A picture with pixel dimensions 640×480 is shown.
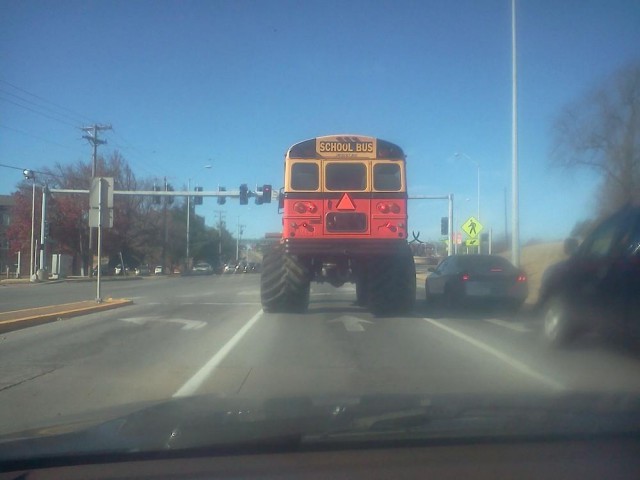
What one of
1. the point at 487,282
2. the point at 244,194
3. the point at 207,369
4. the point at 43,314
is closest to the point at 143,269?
the point at 244,194

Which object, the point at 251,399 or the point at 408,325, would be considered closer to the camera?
the point at 251,399

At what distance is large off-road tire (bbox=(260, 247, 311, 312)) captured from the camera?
16.1 meters

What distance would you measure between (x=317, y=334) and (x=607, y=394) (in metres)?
7.81

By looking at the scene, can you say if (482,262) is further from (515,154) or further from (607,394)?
(607,394)

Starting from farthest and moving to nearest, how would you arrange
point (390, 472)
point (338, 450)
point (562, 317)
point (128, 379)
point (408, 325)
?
point (408, 325) → point (562, 317) → point (128, 379) → point (338, 450) → point (390, 472)

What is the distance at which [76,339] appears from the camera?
11844 mm

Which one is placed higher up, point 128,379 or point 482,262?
point 482,262

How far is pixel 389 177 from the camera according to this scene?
15.8m

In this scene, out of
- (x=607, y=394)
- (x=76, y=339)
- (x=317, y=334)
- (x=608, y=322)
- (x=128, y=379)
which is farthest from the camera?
(x=317, y=334)

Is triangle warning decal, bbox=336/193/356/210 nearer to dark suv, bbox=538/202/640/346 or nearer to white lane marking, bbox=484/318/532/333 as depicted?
white lane marking, bbox=484/318/532/333

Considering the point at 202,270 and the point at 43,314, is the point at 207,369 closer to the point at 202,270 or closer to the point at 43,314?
the point at 43,314

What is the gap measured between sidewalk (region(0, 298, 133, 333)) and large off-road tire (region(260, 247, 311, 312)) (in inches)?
183

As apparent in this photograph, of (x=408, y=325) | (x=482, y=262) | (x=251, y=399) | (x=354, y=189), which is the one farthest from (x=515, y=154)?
(x=251, y=399)

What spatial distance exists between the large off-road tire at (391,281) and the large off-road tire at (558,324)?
5690mm
